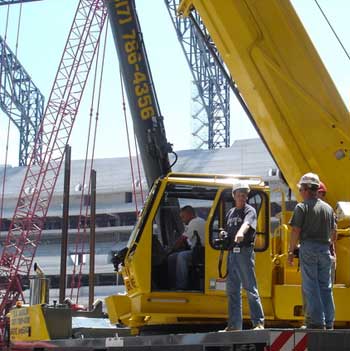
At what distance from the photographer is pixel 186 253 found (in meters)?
10.3

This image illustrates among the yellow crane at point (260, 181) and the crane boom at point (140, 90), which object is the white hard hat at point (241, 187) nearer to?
the yellow crane at point (260, 181)

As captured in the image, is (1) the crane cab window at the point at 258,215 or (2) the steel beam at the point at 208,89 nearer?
(1) the crane cab window at the point at 258,215

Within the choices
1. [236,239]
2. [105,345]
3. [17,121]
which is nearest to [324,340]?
[236,239]

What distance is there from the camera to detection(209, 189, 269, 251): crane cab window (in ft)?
33.2

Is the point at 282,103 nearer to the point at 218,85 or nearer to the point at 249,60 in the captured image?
the point at 249,60

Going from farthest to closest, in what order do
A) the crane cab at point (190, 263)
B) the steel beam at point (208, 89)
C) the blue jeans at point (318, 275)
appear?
the steel beam at point (208, 89) → the crane cab at point (190, 263) → the blue jeans at point (318, 275)

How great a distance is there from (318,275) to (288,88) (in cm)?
314

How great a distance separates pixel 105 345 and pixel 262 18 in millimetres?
4810

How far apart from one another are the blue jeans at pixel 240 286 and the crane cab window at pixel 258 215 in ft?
2.70

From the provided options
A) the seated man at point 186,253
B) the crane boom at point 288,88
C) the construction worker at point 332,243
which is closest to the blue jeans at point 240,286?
the construction worker at point 332,243

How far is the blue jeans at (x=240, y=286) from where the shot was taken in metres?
9.10

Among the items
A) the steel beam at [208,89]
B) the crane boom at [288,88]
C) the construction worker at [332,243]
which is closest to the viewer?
the construction worker at [332,243]

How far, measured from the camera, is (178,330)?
10.2 m

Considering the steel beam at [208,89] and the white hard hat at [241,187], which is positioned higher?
the steel beam at [208,89]
